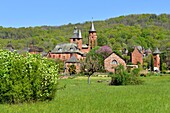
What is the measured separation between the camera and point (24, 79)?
65.4ft

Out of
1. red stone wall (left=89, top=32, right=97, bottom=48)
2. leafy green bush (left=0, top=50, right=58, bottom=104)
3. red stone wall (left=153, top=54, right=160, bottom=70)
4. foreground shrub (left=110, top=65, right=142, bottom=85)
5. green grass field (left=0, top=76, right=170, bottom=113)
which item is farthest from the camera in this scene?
red stone wall (left=89, top=32, right=97, bottom=48)

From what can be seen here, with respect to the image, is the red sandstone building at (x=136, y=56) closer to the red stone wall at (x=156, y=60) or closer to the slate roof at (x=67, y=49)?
the red stone wall at (x=156, y=60)

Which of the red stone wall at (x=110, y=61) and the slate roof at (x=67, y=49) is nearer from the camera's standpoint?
the red stone wall at (x=110, y=61)

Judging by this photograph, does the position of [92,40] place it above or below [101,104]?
above

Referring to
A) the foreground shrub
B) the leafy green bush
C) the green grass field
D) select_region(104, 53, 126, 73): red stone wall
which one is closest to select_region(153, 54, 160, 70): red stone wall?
select_region(104, 53, 126, 73): red stone wall

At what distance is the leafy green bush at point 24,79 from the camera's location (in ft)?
64.8

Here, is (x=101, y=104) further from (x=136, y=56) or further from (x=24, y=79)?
(x=136, y=56)

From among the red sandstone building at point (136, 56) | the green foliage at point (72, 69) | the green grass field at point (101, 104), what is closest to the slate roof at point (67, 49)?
the red sandstone building at point (136, 56)

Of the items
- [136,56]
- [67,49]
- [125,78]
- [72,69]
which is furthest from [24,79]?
[67,49]

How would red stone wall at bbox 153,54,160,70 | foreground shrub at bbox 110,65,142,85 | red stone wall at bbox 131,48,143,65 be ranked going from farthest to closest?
red stone wall at bbox 153,54,160,70 → red stone wall at bbox 131,48,143,65 → foreground shrub at bbox 110,65,142,85

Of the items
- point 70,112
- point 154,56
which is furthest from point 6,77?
point 154,56

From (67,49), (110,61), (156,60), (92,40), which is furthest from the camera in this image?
(92,40)

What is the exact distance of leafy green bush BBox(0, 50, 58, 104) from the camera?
19.8 metres

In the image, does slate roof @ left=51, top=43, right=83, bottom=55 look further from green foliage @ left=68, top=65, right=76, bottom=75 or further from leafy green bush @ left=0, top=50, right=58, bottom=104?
leafy green bush @ left=0, top=50, right=58, bottom=104
